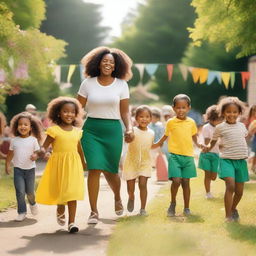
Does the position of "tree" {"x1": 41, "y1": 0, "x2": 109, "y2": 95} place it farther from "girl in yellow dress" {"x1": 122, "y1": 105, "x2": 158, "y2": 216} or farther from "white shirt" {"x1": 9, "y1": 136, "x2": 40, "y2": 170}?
"girl in yellow dress" {"x1": 122, "y1": 105, "x2": 158, "y2": 216}

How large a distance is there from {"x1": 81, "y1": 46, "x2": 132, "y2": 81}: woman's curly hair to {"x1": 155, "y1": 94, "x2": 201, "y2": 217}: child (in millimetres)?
780

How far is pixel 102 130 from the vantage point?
24.3 ft

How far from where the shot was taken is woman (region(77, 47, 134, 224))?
7.37m

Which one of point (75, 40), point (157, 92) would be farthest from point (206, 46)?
point (75, 40)

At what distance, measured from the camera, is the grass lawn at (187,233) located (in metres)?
5.73

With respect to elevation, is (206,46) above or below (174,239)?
above

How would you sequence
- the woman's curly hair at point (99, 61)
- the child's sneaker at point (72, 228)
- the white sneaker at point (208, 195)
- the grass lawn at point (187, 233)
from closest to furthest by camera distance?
1. the grass lawn at point (187, 233)
2. the child's sneaker at point (72, 228)
3. the woman's curly hair at point (99, 61)
4. the white sneaker at point (208, 195)

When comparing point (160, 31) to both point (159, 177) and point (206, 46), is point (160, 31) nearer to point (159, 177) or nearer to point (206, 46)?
point (206, 46)

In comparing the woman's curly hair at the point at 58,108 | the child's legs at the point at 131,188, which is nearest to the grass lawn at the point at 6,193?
the child's legs at the point at 131,188

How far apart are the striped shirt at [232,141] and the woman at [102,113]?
1084 millimetres

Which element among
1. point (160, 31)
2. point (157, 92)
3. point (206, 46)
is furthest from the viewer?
point (160, 31)

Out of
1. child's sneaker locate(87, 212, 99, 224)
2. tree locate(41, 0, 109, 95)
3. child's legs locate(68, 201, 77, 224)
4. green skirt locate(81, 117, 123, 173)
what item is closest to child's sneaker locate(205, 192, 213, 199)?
green skirt locate(81, 117, 123, 173)

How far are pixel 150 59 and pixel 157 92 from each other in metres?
9.00

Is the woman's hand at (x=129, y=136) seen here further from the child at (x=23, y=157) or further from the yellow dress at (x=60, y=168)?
the child at (x=23, y=157)
